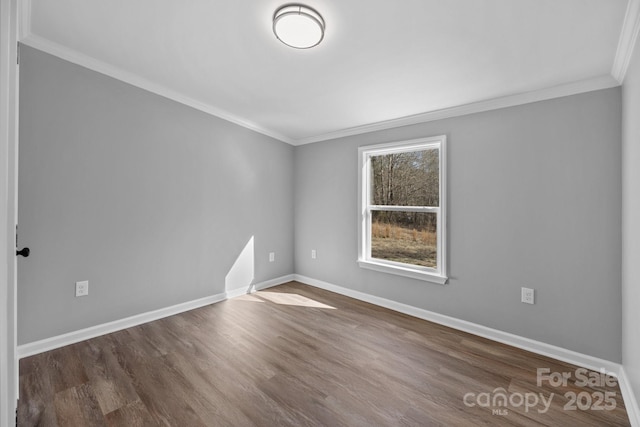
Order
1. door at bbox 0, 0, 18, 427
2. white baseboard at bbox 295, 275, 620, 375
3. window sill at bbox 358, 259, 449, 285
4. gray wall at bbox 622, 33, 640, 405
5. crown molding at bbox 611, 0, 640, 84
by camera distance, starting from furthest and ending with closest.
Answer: window sill at bbox 358, 259, 449, 285, white baseboard at bbox 295, 275, 620, 375, gray wall at bbox 622, 33, 640, 405, crown molding at bbox 611, 0, 640, 84, door at bbox 0, 0, 18, 427

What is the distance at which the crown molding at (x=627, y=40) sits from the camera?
A: 4.65 ft

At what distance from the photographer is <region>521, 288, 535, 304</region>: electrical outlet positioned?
232 centimetres

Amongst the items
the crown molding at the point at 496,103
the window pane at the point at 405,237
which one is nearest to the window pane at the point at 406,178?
the window pane at the point at 405,237

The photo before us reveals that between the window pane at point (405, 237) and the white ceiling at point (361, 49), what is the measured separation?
1.19 m

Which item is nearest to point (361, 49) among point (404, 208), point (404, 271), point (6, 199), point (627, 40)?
point (627, 40)

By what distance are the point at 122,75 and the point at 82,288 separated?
1.87 metres

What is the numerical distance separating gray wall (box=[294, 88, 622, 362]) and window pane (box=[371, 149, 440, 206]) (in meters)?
0.23

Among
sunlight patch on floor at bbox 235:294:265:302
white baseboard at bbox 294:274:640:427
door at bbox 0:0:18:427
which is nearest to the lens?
door at bbox 0:0:18:427

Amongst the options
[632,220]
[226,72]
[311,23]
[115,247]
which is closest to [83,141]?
[115,247]

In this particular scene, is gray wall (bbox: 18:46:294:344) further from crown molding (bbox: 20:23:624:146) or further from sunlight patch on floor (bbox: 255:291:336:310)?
sunlight patch on floor (bbox: 255:291:336:310)

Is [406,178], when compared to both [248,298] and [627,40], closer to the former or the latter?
[627,40]

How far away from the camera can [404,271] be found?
10.1 feet

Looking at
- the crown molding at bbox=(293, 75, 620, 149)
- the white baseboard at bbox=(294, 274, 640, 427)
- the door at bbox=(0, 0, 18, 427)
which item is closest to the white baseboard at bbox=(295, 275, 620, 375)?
the white baseboard at bbox=(294, 274, 640, 427)

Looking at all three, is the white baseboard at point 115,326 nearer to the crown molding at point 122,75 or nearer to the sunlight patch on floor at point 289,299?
the sunlight patch on floor at point 289,299
